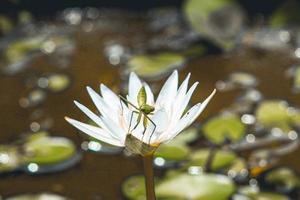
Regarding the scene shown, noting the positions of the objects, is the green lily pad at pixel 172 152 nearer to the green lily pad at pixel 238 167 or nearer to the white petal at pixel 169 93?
the green lily pad at pixel 238 167

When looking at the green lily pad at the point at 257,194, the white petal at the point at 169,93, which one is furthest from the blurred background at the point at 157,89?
the white petal at the point at 169,93

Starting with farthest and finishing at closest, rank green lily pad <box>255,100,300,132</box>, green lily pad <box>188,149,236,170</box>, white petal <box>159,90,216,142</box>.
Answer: green lily pad <box>255,100,300,132</box> < green lily pad <box>188,149,236,170</box> < white petal <box>159,90,216,142</box>

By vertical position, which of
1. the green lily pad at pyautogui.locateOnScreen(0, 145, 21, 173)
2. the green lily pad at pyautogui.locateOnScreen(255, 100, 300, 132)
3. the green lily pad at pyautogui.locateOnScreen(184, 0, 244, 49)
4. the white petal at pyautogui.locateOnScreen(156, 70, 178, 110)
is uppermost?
the green lily pad at pyautogui.locateOnScreen(184, 0, 244, 49)

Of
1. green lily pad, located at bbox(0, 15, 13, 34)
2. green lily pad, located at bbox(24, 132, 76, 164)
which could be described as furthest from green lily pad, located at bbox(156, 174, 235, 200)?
green lily pad, located at bbox(0, 15, 13, 34)

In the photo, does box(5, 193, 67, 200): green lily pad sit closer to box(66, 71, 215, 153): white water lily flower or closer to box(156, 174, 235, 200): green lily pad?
box(156, 174, 235, 200): green lily pad

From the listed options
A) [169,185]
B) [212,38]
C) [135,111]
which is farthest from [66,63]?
[135,111]

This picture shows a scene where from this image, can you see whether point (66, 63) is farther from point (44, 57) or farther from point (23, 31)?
point (23, 31)
